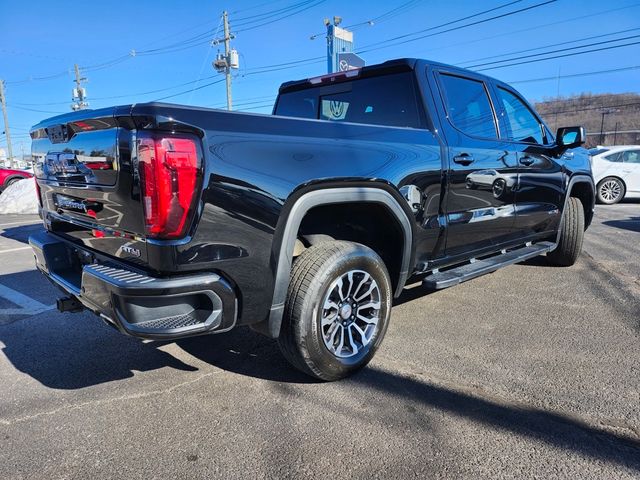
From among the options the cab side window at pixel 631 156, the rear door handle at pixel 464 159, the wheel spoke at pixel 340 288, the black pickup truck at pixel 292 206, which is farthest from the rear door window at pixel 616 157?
the wheel spoke at pixel 340 288

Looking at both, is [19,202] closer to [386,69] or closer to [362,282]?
[386,69]

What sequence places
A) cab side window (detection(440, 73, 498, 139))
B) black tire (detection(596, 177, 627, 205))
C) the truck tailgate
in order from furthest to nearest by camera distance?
1. black tire (detection(596, 177, 627, 205))
2. cab side window (detection(440, 73, 498, 139))
3. the truck tailgate

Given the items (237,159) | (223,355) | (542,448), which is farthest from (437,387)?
(237,159)

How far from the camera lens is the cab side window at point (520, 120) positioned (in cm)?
421

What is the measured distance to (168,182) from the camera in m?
1.96

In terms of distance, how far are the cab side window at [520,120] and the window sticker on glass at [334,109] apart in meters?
1.48

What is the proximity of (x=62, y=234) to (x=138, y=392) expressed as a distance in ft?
3.60

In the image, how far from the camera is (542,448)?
2152 millimetres

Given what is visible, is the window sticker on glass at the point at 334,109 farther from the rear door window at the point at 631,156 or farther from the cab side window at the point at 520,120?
the rear door window at the point at 631,156

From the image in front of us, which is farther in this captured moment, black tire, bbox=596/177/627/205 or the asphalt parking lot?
black tire, bbox=596/177/627/205

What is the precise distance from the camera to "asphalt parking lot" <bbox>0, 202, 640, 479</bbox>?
2074mm

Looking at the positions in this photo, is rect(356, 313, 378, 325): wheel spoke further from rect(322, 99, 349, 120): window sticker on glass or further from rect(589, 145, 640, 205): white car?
rect(589, 145, 640, 205): white car

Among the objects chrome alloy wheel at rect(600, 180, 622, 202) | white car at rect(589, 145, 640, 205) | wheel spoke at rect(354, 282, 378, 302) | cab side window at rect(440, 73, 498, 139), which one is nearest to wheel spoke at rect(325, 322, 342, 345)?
wheel spoke at rect(354, 282, 378, 302)

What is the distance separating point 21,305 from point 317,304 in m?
3.37
